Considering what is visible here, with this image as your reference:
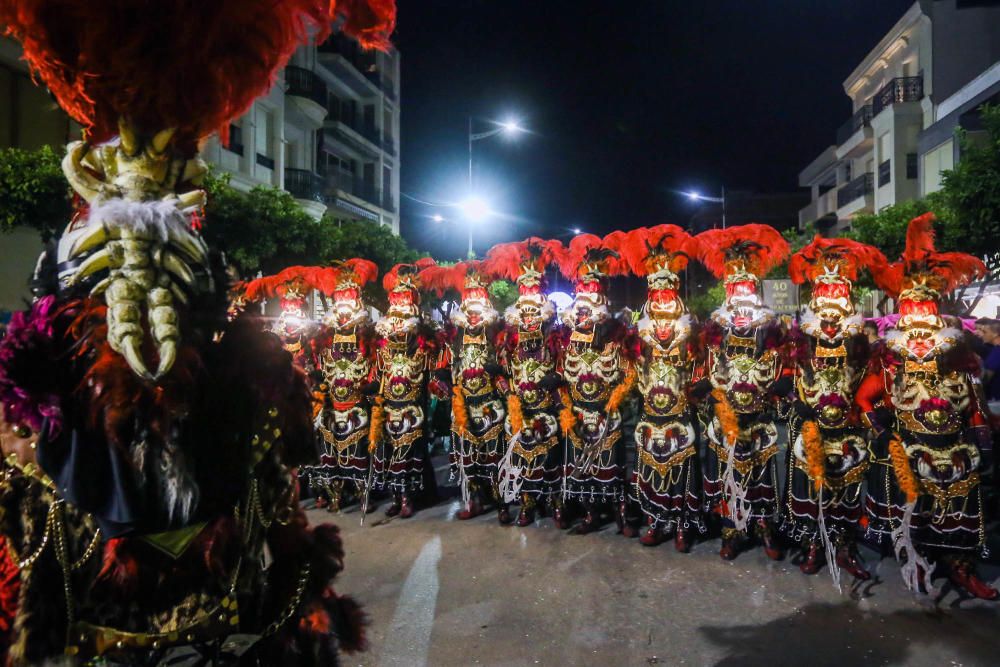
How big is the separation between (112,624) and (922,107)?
31052mm

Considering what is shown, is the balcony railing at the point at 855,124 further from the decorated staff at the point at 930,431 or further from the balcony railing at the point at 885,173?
the decorated staff at the point at 930,431

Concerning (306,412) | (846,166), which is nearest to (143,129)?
(306,412)

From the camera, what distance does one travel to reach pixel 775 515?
5414 mm

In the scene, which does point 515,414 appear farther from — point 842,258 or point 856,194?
point 856,194

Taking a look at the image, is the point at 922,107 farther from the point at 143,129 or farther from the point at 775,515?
the point at 143,129

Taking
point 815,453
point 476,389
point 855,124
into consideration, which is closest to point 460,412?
point 476,389

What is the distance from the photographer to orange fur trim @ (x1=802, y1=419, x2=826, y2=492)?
500 centimetres

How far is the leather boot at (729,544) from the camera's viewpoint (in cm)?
544

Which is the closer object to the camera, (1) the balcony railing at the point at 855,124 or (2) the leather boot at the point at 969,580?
(2) the leather boot at the point at 969,580

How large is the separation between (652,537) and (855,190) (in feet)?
99.1

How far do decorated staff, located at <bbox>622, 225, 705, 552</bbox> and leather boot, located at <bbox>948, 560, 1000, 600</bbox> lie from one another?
1.73 m

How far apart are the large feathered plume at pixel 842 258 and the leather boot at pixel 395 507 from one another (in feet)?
13.9

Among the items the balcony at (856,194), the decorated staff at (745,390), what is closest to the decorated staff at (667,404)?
the decorated staff at (745,390)

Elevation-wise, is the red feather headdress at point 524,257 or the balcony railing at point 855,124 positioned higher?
the balcony railing at point 855,124
